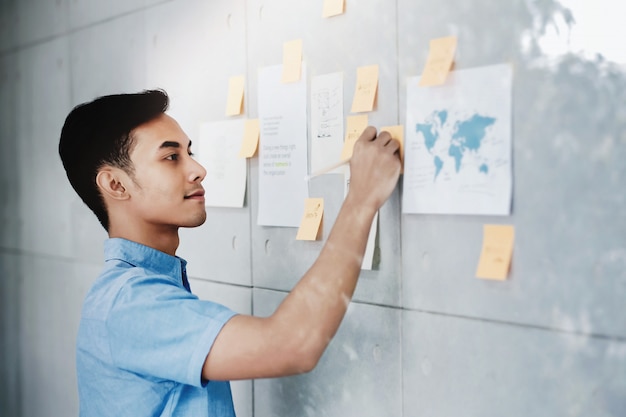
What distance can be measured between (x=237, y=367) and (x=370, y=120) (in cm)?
63

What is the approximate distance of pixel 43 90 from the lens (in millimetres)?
2566

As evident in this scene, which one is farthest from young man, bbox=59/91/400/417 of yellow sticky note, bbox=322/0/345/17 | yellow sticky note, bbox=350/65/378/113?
yellow sticky note, bbox=322/0/345/17

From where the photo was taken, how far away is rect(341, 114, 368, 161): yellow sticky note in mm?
1419

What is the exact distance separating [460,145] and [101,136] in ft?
2.72

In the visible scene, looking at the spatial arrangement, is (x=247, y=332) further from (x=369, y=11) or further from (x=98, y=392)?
(x=369, y=11)

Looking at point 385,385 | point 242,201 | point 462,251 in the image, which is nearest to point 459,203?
point 462,251

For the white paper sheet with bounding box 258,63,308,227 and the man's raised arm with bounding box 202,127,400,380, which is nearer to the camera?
the man's raised arm with bounding box 202,127,400,380

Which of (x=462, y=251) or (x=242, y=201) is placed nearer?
(x=462, y=251)

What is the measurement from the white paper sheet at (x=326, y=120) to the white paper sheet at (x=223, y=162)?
281 mm

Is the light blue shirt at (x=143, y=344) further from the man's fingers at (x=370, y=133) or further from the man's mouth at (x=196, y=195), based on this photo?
the man's fingers at (x=370, y=133)

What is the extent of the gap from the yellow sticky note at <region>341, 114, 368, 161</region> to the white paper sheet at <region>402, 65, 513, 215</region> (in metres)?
0.13

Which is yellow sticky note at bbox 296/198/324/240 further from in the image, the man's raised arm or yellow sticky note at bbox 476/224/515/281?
yellow sticky note at bbox 476/224/515/281

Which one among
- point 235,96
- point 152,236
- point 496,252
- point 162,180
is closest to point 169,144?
point 162,180

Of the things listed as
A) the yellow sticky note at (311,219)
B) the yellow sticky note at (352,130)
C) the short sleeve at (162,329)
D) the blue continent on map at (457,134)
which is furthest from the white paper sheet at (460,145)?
the short sleeve at (162,329)
